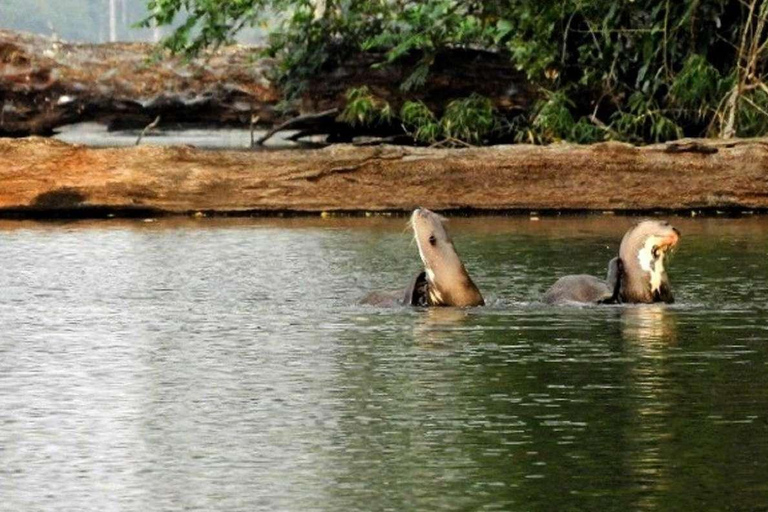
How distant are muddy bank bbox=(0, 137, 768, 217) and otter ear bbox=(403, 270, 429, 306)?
760 centimetres

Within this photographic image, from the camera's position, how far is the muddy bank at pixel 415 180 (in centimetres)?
2094

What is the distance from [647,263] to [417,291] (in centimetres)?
144

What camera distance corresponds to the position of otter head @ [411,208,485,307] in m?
13.2

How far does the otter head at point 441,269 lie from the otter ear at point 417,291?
1.4 inches

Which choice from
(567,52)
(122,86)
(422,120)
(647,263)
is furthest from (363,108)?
(647,263)

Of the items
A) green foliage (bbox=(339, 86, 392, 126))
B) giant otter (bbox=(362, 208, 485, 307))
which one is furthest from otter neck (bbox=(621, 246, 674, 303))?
green foliage (bbox=(339, 86, 392, 126))

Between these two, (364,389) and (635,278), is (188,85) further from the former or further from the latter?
Result: (364,389)

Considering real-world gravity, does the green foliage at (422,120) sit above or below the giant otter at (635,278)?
above

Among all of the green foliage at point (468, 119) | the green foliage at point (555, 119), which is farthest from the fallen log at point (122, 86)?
the green foliage at point (555, 119)

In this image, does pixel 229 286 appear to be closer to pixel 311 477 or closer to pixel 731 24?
pixel 311 477

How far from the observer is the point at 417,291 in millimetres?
13312

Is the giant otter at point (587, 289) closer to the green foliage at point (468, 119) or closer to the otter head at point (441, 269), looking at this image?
the otter head at point (441, 269)

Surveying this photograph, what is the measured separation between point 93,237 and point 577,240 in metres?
4.15

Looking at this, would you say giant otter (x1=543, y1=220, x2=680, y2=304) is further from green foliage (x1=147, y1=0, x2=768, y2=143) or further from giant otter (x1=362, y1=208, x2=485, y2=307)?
green foliage (x1=147, y1=0, x2=768, y2=143)
